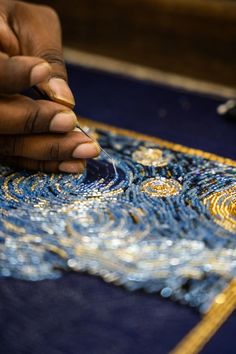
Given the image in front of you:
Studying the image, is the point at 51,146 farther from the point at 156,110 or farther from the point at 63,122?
the point at 156,110

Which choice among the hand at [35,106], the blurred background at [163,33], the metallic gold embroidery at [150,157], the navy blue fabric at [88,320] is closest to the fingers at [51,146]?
the hand at [35,106]

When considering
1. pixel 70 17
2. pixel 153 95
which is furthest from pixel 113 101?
pixel 70 17

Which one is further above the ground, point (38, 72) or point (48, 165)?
point (38, 72)

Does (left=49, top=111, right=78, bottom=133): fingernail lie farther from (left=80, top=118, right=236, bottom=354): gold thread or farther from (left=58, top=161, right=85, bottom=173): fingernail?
(left=80, top=118, right=236, bottom=354): gold thread

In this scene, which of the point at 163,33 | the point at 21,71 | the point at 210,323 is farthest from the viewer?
the point at 163,33

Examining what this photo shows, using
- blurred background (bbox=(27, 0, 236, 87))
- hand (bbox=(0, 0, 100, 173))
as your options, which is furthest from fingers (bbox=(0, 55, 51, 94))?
blurred background (bbox=(27, 0, 236, 87))

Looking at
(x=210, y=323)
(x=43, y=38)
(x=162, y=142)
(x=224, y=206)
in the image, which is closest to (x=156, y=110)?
(x=162, y=142)

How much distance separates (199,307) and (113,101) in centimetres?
71

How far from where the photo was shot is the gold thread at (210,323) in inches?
24.8

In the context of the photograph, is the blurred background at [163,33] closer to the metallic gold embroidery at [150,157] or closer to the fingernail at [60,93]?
the metallic gold embroidery at [150,157]

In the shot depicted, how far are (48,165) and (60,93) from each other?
4.3 inches

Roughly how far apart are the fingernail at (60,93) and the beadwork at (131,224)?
0.37 ft

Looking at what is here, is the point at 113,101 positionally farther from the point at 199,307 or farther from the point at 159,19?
the point at 199,307

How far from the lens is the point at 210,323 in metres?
0.66
